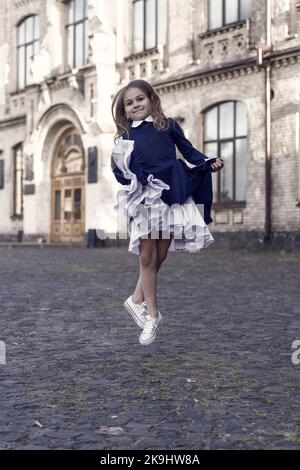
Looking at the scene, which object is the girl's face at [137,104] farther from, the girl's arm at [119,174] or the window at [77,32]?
the window at [77,32]

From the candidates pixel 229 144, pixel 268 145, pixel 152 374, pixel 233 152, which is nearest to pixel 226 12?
pixel 229 144

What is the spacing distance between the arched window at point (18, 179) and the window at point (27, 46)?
103 inches

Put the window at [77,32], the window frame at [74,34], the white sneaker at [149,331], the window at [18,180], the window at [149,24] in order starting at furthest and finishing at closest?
the window at [18,180] < the window at [77,32] < the window frame at [74,34] < the window at [149,24] < the white sneaker at [149,331]

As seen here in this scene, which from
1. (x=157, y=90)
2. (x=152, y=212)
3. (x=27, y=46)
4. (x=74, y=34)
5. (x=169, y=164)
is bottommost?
(x=152, y=212)

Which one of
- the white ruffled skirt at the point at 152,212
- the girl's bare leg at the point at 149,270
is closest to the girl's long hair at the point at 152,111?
the white ruffled skirt at the point at 152,212

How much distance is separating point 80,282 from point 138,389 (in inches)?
241

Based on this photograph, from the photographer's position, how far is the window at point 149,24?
2147cm

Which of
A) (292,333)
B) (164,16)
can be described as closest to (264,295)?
(292,333)

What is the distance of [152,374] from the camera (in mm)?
3764

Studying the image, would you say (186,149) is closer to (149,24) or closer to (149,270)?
(149,270)

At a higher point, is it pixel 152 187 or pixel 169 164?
pixel 169 164

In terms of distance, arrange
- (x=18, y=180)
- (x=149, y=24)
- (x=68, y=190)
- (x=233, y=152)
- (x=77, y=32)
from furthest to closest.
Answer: (x=18, y=180) < (x=68, y=190) < (x=77, y=32) < (x=149, y=24) < (x=233, y=152)

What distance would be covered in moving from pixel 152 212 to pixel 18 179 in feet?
80.2

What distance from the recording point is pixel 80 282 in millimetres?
9477
